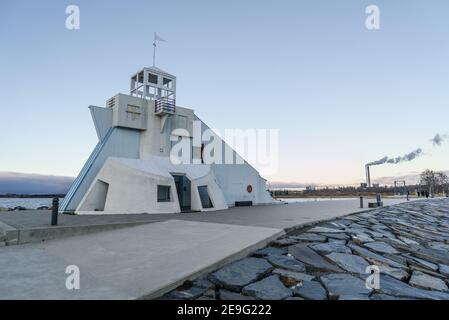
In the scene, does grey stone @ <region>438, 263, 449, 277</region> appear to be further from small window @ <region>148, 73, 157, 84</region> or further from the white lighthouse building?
small window @ <region>148, 73, 157, 84</region>

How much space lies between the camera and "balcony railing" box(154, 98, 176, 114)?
64.1ft

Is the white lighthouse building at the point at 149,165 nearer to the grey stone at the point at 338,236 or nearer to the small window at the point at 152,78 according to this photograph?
the small window at the point at 152,78

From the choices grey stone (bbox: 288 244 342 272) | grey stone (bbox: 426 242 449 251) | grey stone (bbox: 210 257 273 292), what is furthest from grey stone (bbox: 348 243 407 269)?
grey stone (bbox: 426 242 449 251)

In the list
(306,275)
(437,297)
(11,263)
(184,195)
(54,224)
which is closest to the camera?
(437,297)

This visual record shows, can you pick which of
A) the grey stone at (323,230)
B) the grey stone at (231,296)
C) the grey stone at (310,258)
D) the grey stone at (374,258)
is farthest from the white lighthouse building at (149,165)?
the grey stone at (231,296)

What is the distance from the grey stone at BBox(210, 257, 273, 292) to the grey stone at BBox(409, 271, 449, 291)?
8.30 feet

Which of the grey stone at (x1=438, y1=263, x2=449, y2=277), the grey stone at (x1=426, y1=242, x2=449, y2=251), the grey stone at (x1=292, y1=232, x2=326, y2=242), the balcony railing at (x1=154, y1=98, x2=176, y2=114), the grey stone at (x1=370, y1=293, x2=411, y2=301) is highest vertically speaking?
the balcony railing at (x1=154, y1=98, x2=176, y2=114)

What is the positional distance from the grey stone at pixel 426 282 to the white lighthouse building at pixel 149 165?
12818 mm

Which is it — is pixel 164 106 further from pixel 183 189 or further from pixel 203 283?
pixel 203 283

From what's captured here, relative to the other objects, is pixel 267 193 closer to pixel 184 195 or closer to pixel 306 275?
pixel 184 195

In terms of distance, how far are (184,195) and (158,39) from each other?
1375cm
